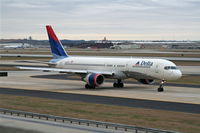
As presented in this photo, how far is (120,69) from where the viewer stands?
165 feet

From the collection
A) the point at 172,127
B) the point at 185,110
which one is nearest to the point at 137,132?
the point at 172,127

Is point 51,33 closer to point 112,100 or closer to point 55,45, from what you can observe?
point 55,45

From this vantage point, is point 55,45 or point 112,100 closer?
point 112,100

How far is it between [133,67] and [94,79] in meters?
4.98

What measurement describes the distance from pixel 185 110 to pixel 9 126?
1825 cm

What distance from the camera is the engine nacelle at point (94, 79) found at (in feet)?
159

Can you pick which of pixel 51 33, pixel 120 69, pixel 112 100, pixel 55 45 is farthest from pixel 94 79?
pixel 51 33

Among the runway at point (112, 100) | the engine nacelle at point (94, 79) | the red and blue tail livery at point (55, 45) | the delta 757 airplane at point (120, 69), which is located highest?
the red and blue tail livery at point (55, 45)

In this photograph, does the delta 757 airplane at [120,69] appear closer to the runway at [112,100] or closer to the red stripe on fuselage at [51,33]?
the red stripe on fuselage at [51,33]

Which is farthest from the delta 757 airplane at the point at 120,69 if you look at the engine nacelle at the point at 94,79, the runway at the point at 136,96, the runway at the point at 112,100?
the runway at the point at 112,100

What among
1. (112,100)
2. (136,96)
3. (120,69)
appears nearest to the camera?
(112,100)

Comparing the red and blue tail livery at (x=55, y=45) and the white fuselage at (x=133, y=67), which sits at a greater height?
the red and blue tail livery at (x=55, y=45)

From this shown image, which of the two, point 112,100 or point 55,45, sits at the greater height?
point 55,45

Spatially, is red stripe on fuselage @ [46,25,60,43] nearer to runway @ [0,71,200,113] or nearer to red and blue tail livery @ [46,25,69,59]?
red and blue tail livery @ [46,25,69,59]
